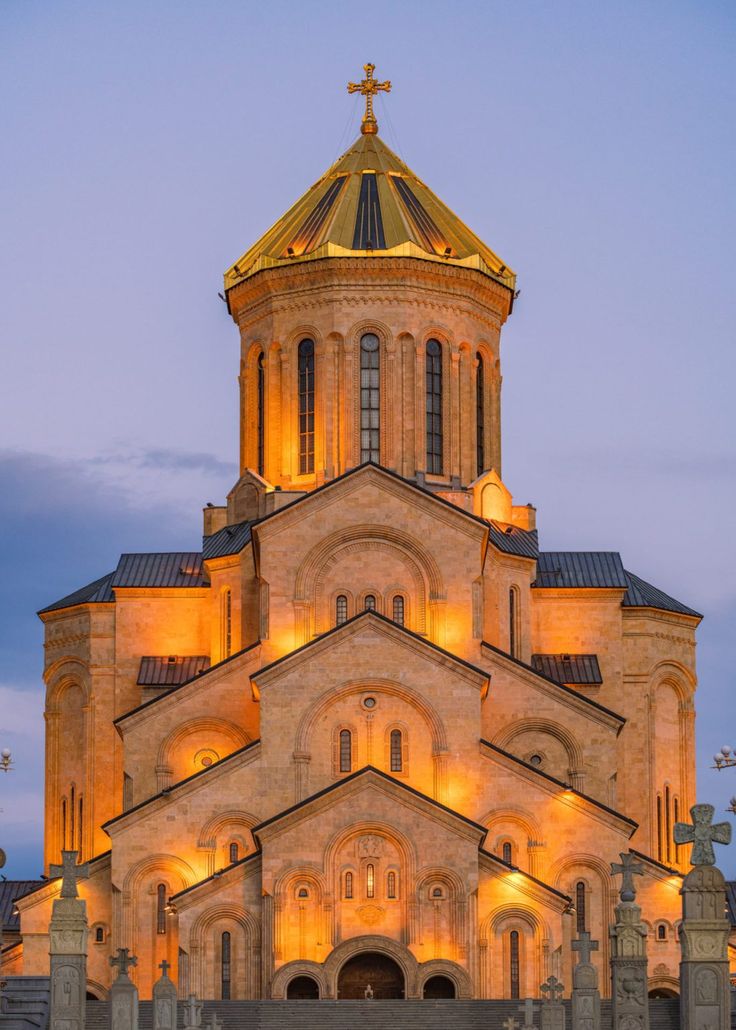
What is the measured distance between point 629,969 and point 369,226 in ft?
106

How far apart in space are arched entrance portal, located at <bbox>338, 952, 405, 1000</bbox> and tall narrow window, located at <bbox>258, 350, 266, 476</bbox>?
1762 cm

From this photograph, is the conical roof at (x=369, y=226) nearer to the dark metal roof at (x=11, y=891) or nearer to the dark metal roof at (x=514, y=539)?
the dark metal roof at (x=514, y=539)

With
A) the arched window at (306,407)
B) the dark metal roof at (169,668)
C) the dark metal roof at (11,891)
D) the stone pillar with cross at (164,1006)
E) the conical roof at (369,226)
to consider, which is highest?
the conical roof at (369,226)

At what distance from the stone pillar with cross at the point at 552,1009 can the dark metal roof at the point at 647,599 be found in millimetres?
22059

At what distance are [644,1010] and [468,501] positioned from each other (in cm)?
2695

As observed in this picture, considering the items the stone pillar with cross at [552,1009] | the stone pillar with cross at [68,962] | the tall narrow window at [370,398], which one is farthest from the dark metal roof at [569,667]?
the stone pillar with cross at [68,962]

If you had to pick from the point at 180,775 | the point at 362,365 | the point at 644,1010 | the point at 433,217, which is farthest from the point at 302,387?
the point at 644,1010

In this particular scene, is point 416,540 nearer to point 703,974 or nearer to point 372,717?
point 372,717

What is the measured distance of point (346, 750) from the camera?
63.6 meters

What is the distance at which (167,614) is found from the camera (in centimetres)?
7231

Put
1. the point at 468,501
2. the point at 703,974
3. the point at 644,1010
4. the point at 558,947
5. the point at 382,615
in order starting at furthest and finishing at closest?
the point at 468,501, the point at 382,615, the point at 558,947, the point at 644,1010, the point at 703,974

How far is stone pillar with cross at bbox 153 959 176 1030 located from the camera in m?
47.1

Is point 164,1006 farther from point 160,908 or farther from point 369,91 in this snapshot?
point 369,91

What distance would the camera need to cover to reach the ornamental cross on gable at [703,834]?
129 ft
